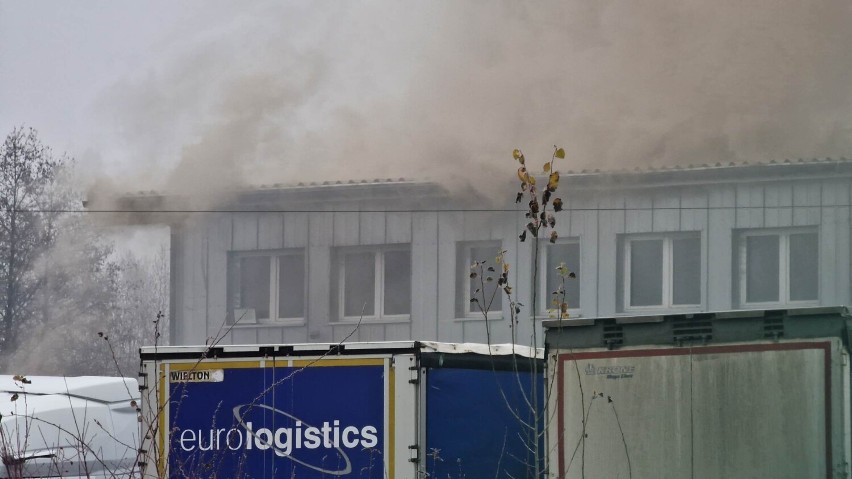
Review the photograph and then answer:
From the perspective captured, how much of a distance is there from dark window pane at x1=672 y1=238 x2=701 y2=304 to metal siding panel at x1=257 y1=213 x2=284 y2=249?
595cm

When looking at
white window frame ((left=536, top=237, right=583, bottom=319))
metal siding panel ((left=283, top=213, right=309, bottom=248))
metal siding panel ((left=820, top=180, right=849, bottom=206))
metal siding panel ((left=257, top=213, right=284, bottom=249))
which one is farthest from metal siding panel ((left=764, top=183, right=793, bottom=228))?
metal siding panel ((left=257, top=213, right=284, bottom=249))

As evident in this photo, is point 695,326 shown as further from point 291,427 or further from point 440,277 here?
point 440,277

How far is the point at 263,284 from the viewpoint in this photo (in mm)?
19203

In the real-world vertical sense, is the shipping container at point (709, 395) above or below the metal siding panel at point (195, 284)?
below

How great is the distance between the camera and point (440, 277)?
18.0 meters

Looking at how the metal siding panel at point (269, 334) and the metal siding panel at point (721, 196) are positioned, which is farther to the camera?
the metal siding panel at point (269, 334)

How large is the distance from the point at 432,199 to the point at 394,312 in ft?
5.90

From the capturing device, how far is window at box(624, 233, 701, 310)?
17.2 meters

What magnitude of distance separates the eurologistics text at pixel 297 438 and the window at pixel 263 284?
29.6ft

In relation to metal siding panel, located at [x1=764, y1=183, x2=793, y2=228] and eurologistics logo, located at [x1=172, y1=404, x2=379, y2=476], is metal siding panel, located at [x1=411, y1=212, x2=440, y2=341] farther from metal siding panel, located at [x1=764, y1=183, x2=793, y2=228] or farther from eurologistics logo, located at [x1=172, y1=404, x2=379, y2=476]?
eurologistics logo, located at [x1=172, y1=404, x2=379, y2=476]

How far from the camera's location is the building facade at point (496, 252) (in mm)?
16734

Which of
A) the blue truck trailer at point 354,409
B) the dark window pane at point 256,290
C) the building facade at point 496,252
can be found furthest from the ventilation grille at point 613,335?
the dark window pane at point 256,290

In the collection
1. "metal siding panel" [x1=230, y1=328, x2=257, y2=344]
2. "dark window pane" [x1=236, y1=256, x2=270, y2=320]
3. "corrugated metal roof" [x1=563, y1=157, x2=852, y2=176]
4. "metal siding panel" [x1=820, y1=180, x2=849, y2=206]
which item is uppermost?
"corrugated metal roof" [x1=563, y1=157, x2=852, y2=176]

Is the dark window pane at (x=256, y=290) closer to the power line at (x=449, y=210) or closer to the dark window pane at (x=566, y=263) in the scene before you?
the power line at (x=449, y=210)
